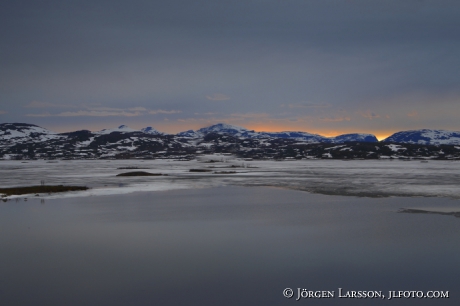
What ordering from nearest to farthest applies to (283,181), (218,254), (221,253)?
(218,254), (221,253), (283,181)

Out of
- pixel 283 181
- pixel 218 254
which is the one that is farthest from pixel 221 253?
pixel 283 181

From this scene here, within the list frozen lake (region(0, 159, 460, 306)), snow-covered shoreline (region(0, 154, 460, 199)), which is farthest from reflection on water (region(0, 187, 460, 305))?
snow-covered shoreline (region(0, 154, 460, 199))

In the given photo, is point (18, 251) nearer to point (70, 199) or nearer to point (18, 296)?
point (18, 296)

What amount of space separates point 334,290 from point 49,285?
1041 cm

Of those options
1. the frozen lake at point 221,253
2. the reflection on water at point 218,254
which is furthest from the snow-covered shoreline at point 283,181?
the reflection on water at point 218,254

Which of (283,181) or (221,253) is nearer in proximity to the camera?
(221,253)

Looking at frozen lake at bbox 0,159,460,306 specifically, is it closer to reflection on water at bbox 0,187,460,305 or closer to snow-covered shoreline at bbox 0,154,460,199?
reflection on water at bbox 0,187,460,305

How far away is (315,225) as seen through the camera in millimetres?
→ 22859

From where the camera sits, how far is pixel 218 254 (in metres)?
17.0

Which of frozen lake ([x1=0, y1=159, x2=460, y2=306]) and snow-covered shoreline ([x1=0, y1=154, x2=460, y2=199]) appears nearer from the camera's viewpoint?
frozen lake ([x1=0, y1=159, x2=460, y2=306])

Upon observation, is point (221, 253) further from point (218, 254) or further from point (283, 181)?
point (283, 181)

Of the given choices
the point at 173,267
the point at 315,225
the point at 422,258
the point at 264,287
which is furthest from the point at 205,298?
the point at 315,225

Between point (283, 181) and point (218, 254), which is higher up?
point (218, 254)

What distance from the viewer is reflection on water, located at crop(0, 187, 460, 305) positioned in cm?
1282
